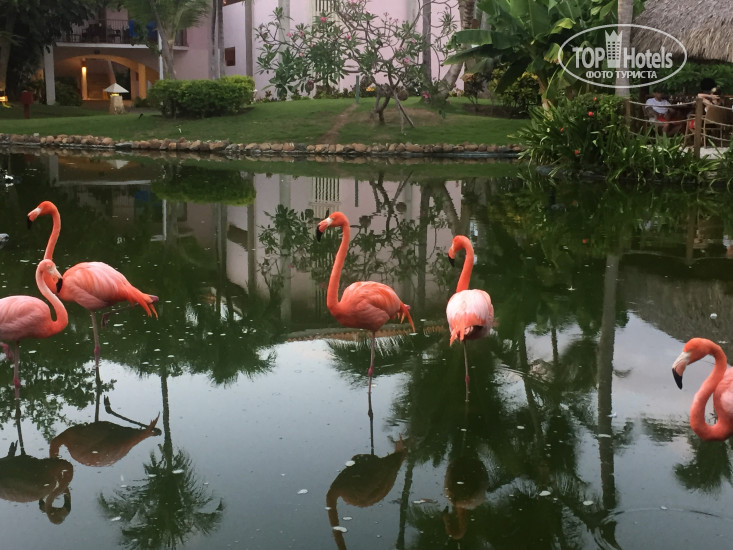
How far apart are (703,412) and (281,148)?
831 inches

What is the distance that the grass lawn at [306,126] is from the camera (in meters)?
24.7

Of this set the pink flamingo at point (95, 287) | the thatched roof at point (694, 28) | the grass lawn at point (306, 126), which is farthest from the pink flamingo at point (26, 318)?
the grass lawn at point (306, 126)

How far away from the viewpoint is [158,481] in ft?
15.0

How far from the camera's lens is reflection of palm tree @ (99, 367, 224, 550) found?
4.05 metres

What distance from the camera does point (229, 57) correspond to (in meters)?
38.1

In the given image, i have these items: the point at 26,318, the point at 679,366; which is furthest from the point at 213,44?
the point at 679,366

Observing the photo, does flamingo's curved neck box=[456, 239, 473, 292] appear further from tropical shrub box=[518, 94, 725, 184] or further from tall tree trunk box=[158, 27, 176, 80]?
tall tree trunk box=[158, 27, 176, 80]

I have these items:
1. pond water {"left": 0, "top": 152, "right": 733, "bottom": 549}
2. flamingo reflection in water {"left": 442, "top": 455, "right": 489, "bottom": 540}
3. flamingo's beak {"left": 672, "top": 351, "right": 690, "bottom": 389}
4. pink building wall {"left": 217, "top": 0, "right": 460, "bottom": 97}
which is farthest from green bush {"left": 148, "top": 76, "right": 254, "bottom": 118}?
flamingo's beak {"left": 672, "top": 351, "right": 690, "bottom": 389}

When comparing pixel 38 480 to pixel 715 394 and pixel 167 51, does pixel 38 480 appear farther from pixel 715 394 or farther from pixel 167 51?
pixel 167 51

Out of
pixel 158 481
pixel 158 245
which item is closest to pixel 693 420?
pixel 158 481

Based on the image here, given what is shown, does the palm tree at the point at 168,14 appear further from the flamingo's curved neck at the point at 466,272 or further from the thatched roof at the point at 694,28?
the flamingo's curved neck at the point at 466,272

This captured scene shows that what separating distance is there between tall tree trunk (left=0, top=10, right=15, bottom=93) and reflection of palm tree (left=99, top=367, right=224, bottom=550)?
30.7 meters

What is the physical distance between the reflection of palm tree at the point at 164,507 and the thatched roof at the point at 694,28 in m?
15.7

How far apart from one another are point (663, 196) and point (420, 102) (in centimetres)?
1393
